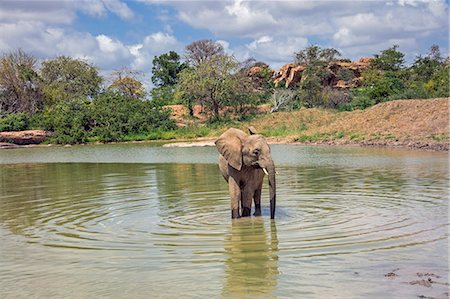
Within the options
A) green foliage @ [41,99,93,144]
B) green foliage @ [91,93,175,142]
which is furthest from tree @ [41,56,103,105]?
green foliage @ [91,93,175,142]

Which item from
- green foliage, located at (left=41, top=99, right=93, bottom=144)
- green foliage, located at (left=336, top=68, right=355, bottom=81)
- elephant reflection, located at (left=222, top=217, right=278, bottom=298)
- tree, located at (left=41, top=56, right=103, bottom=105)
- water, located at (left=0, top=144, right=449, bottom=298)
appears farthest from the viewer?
green foliage, located at (left=336, top=68, right=355, bottom=81)

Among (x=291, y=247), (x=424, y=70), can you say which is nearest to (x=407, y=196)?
(x=291, y=247)

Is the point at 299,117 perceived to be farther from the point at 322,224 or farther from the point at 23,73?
the point at 322,224

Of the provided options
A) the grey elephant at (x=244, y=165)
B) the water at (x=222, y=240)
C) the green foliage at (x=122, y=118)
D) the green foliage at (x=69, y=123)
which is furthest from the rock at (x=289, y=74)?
the grey elephant at (x=244, y=165)

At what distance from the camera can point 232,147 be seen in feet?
36.0

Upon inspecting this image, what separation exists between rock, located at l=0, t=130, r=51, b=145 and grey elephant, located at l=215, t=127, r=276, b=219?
45.0 m

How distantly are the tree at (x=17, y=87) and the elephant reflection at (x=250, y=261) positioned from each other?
55652 mm

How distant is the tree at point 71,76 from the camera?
67.0 metres

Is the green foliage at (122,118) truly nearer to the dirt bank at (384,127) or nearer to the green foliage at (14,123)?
the green foliage at (14,123)

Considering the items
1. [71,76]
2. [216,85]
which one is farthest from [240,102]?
[71,76]

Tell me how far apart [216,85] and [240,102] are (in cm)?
280

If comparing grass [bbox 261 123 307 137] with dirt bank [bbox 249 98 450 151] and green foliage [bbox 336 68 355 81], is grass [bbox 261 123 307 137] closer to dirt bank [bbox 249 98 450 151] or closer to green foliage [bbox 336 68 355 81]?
dirt bank [bbox 249 98 450 151]

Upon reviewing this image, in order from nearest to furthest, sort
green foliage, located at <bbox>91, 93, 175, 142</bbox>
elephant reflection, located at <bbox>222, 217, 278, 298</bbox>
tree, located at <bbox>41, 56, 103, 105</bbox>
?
elephant reflection, located at <bbox>222, 217, 278, 298</bbox> → green foliage, located at <bbox>91, 93, 175, 142</bbox> → tree, located at <bbox>41, 56, 103, 105</bbox>

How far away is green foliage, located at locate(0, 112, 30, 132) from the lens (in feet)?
180
